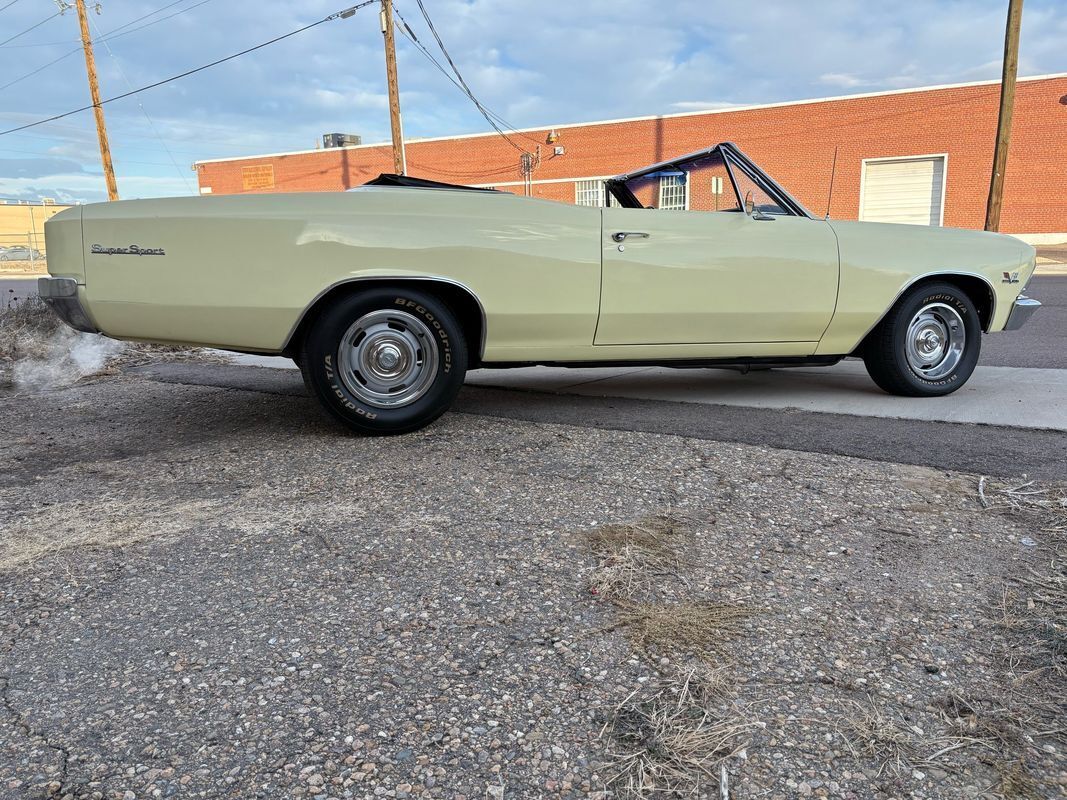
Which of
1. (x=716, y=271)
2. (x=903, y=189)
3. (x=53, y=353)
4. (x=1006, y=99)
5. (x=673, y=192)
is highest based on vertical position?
(x=1006, y=99)

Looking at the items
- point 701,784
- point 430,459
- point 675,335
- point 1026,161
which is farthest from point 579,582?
point 1026,161

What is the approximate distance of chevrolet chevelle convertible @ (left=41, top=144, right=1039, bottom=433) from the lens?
12.6 feet

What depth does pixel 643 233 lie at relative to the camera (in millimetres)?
4445

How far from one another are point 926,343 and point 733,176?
5.63 ft

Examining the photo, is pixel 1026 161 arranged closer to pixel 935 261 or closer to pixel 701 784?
pixel 935 261

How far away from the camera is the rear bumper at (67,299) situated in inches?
149

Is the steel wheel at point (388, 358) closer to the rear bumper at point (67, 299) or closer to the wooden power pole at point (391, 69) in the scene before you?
the rear bumper at point (67, 299)

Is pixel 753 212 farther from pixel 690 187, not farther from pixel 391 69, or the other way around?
pixel 391 69

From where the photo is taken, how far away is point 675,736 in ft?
5.62

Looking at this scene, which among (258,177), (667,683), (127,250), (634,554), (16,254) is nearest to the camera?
(667,683)

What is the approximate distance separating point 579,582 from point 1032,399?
4.00m

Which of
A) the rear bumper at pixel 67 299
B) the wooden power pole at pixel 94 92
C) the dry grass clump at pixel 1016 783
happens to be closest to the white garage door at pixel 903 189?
the wooden power pole at pixel 94 92

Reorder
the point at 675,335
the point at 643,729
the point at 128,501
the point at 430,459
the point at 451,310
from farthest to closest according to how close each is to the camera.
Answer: the point at 675,335 < the point at 451,310 < the point at 430,459 < the point at 128,501 < the point at 643,729

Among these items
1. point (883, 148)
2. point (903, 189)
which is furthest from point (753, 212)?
point (903, 189)
